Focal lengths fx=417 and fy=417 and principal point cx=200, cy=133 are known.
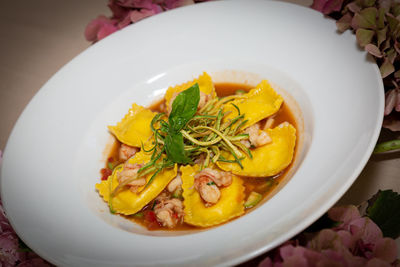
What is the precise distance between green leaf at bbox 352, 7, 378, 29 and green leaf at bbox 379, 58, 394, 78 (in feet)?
0.84

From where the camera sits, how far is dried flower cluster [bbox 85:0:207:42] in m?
4.07

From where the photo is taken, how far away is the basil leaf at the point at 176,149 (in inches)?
112

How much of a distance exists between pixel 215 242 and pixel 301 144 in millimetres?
1077

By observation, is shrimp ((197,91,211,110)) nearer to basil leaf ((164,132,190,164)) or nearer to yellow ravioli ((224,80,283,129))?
yellow ravioli ((224,80,283,129))

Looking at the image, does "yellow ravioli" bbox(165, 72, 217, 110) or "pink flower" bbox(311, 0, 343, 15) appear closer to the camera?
"pink flower" bbox(311, 0, 343, 15)

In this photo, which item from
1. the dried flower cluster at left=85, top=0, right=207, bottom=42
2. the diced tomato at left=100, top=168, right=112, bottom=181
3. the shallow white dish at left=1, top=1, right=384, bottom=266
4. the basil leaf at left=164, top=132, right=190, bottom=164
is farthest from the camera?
the dried flower cluster at left=85, top=0, right=207, bottom=42

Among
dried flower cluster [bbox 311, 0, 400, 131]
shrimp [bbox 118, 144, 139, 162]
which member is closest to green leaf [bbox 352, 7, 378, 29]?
dried flower cluster [bbox 311, 0, 400, 131]

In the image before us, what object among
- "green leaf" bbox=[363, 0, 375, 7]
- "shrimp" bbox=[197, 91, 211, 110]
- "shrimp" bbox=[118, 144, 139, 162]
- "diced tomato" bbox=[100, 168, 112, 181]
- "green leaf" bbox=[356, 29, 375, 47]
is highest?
"green leaf" bbox=[363, 0, 375, 7]

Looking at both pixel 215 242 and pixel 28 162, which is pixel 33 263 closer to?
pixel 28 162

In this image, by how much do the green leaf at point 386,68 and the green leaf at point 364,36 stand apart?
181mm

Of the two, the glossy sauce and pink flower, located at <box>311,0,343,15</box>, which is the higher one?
pink flower, located at <box>311,0,343,15</box>

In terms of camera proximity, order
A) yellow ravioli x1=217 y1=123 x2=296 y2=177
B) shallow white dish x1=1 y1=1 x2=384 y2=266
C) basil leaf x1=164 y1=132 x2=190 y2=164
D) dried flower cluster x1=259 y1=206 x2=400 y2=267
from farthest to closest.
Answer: yellow ravioli x1=217 y1=123 x2=296 y2=177 < basil leaf x1=164 y1=132 x2=190 y2=164 < shallow white dish x1=1 y1=1 x2=384 y2=266 < dried flower cluster x1=259 y1=206 x2=400 y2=267

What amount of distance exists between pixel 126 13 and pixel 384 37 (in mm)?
2517

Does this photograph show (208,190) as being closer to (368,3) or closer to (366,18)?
(366,18)
